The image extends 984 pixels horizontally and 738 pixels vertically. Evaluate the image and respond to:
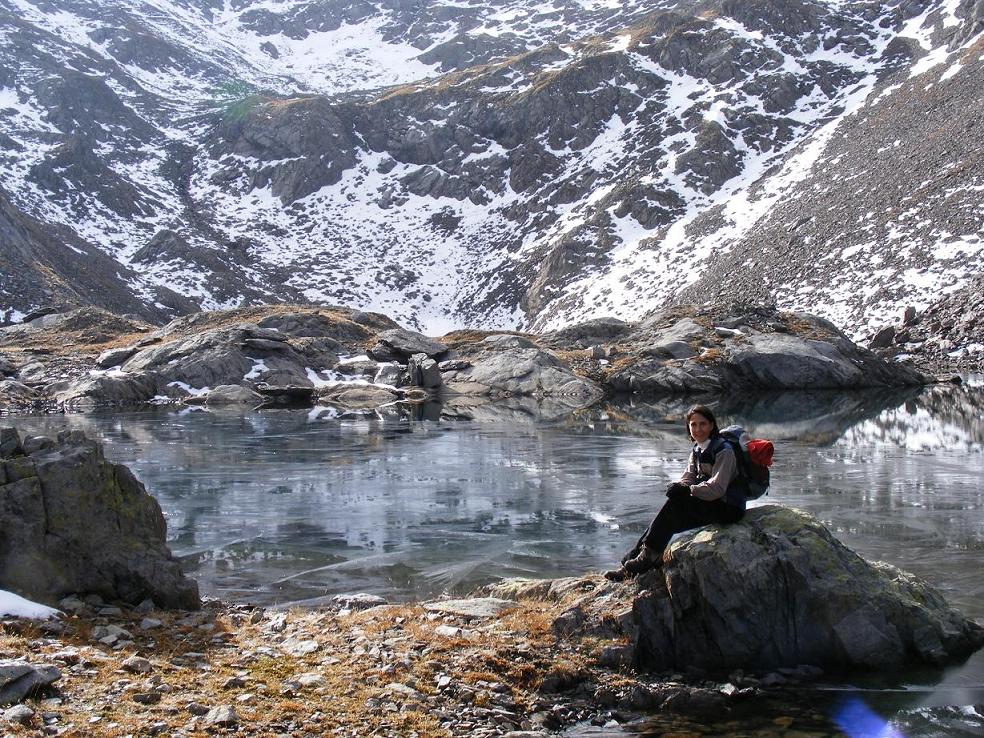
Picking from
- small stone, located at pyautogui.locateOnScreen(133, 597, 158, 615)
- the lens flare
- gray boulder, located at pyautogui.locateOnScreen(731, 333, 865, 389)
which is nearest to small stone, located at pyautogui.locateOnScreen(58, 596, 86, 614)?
small stone, located at pyautogui.locateOnScreen(133, 597, 158, 615)

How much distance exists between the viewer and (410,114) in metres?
135

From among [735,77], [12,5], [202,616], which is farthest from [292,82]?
[202,616]

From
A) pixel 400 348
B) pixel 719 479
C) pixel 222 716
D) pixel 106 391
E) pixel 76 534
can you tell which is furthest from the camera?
pixel 400 348

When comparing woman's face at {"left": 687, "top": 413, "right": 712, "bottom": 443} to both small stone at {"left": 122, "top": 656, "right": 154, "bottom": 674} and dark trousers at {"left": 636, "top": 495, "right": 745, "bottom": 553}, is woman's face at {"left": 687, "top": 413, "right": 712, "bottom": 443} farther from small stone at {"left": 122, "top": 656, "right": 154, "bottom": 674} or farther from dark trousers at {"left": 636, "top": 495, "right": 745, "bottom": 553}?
small stone at {"left": 122, "top": 656, "right": 154, "bottom": 674}

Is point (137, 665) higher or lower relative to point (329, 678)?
higher

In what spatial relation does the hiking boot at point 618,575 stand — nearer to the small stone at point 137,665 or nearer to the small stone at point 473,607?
the small stone at point 473,607

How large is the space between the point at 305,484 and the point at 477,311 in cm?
7495

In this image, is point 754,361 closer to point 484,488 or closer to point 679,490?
point 484,488

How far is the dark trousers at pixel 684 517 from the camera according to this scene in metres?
9.70

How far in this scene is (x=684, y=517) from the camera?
32.1 ft

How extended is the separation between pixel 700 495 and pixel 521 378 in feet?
145

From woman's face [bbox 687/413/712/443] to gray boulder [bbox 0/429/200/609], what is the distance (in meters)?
6.87

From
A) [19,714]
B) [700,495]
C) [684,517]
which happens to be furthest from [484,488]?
[19,714]

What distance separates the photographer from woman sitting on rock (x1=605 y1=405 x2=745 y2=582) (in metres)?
9.49
